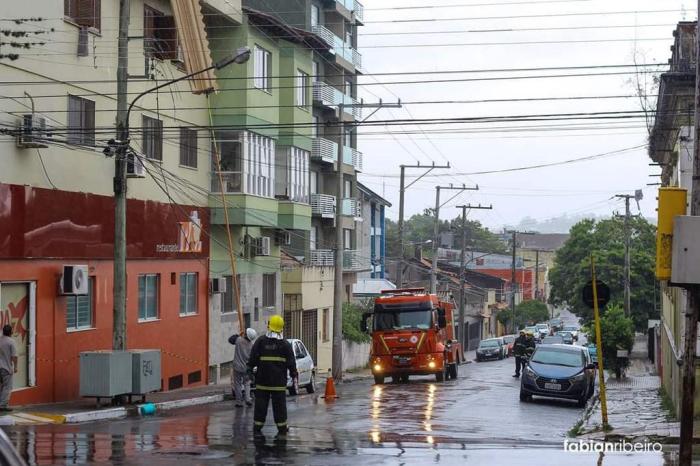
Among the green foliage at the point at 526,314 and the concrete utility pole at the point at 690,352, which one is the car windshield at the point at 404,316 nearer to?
the concrete utility pole at the point at 690,352

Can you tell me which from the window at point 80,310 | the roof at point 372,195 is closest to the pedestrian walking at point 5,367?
the window at point 80,310

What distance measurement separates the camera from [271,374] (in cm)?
1602

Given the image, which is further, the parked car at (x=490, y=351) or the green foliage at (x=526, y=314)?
the green foliage at (x=526, y=314)

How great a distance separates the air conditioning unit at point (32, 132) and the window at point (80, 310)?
4.09 metres

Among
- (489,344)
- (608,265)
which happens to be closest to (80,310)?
(489,344)

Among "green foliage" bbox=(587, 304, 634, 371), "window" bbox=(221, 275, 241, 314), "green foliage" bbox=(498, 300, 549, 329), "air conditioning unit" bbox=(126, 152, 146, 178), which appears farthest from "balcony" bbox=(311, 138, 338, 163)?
"green foliage" bbox=(498, 300, 549, 329)

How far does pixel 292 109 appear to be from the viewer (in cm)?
4250

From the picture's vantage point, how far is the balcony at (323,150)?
5403cm

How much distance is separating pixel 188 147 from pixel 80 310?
362 inches

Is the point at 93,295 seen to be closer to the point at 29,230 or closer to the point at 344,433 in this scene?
the point at 29,230

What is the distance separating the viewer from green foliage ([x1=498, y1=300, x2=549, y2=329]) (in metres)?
112

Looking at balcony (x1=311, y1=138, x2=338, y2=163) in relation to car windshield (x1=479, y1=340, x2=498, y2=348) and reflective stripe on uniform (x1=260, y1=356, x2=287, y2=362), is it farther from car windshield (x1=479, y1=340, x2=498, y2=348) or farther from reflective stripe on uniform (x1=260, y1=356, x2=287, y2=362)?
reflective stripe on uniform (x1=260, y1=356, x2=287, y2=362)

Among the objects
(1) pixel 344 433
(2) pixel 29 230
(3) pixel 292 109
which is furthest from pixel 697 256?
(3) pixel 292 109

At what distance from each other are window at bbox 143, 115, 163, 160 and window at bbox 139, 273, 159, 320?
368cm
